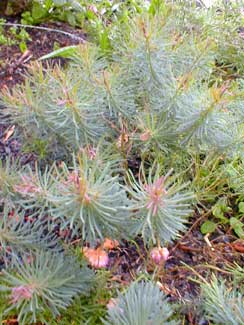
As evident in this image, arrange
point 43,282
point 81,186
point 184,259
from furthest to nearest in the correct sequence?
point 184,259, point 43,282, point 81,186

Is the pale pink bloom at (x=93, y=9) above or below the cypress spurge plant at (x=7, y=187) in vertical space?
above

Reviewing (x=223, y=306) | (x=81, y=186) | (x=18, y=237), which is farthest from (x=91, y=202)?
(x=223, y=306)

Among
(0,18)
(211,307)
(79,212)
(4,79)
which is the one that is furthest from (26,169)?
(0,18)

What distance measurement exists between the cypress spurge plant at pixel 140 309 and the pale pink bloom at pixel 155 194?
18 centimetres

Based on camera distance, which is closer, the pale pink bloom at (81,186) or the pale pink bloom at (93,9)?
the pale pink bloom at (81,186)

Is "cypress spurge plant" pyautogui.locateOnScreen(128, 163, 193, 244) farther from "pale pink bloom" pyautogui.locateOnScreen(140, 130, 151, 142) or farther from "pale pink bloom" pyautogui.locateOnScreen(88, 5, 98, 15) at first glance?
"pale pink bloom" pyautogui.locateOnScreen(88, 5, 98, 15)

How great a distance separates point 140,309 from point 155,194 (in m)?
0.22

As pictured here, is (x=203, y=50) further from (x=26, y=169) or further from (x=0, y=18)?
Result: (x=0, y=18)

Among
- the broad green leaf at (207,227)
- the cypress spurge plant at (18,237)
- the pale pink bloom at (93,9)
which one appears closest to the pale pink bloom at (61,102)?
the cypress spurge plant at (18,237)

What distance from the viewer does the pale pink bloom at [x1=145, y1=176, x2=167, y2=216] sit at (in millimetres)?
914

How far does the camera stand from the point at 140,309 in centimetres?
98

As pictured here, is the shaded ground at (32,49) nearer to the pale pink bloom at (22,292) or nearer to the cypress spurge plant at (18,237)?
the cypress spurge plant at (18,237)

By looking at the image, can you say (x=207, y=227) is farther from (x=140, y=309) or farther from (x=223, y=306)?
(x=140, y=309)

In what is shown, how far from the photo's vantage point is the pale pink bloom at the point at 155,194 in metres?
0.91
